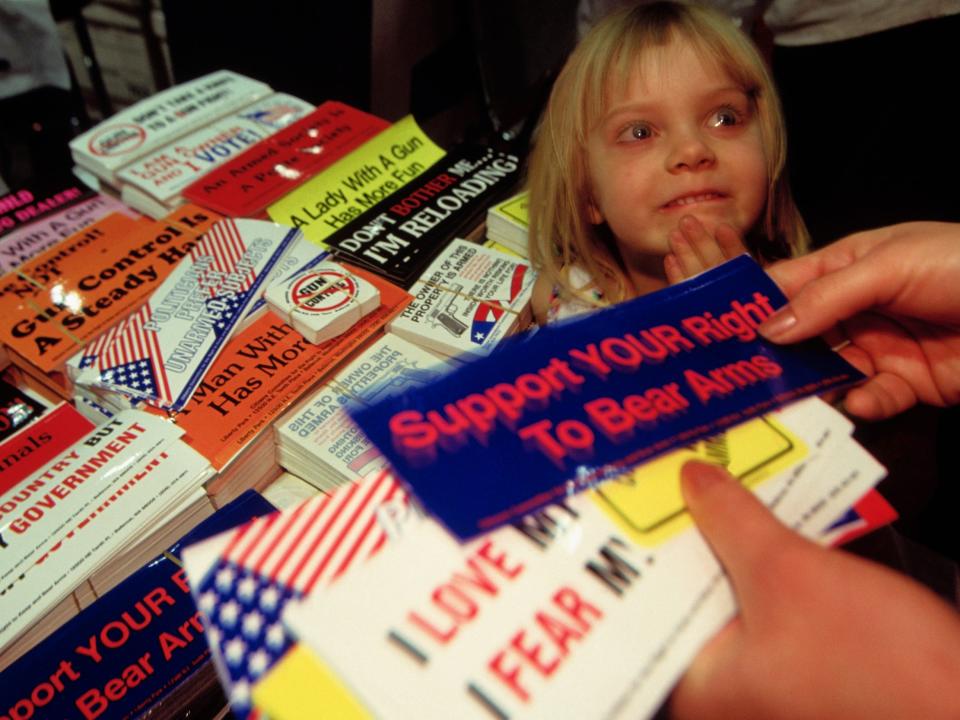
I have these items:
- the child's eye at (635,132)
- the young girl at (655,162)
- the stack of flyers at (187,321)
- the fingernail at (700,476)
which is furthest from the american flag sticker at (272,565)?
the child's eye at (635,132)

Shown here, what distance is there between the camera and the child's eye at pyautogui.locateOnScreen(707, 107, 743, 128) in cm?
119

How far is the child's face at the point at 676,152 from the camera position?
3.70ft

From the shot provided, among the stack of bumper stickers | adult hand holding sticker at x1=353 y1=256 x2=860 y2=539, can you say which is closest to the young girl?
adult hand holding sticker at x1=353 y1=256 x2=860 y2=539

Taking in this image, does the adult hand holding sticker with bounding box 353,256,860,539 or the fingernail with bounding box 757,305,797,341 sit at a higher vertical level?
the fingernail with bounding box 757,305,797,341

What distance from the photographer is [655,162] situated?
115 centimetres

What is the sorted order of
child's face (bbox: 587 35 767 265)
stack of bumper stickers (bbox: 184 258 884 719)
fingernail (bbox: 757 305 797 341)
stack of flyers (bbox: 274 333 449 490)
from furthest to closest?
child's face (bbox: 587 35 767 265) < stack of flyers (bbox: 274 333 449 490) < fingernail (bbox: 757 305 797 341) < stack of bumper stickers (bbox: 184 258 884 719)

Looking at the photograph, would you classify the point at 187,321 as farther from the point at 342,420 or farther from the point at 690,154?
the point at 690,154

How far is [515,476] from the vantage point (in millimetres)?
606

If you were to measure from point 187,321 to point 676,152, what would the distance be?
0.89 metres

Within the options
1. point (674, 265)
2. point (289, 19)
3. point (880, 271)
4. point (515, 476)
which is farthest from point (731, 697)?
point (289, 19)

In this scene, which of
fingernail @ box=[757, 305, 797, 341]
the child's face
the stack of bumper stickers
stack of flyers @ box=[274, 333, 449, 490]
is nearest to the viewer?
the stack of bumper stickers

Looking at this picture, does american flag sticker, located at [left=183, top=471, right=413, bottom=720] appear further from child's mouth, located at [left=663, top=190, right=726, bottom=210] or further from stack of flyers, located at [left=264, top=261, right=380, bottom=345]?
child's mouth, located at [left=663, top=190, right=726, bottom=210]

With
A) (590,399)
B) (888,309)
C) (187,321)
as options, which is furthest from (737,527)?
(187,321)

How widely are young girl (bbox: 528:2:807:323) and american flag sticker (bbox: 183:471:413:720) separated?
68 centimetres
